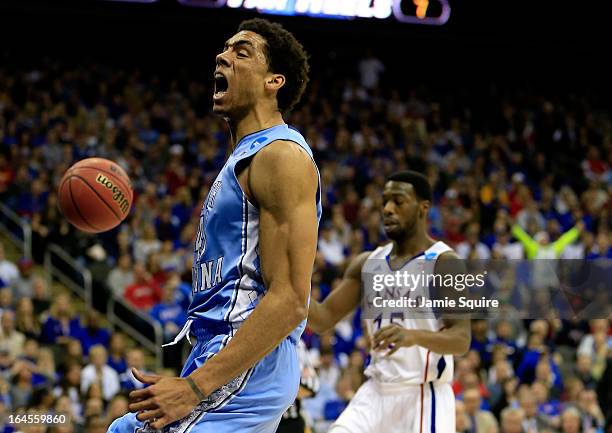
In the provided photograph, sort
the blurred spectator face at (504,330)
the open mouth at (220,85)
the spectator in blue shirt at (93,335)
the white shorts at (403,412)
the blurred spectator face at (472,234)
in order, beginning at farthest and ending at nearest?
the blurred spectator face at (472,234)
the blurred spectator face at (504,330)
the spectator in blue shirt at (93,335)
the white shorts at (403,412)
the open mouth at (220,85)

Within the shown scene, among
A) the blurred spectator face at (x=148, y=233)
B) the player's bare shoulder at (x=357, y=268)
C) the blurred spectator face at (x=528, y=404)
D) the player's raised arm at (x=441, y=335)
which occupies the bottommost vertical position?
the blurred spectator face at (x=528, y=404)

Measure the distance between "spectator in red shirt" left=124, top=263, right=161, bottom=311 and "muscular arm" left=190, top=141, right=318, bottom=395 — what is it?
771 cm

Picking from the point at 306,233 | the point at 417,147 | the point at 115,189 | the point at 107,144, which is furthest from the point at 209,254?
the point at 417,147

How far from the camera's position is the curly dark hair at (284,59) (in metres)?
2.79

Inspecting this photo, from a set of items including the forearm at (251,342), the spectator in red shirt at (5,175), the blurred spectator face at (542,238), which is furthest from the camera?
the blurred spectator face at (542,238)

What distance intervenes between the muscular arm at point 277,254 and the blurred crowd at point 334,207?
3953 mm

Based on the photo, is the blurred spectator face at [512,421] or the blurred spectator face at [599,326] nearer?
the blurred spectator face at [512,421]

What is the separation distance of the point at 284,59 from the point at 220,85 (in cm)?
20

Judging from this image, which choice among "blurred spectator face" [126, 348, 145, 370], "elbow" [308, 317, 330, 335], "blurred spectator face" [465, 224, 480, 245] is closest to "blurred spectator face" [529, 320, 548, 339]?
"blurred spectator face" [465, 224, 480, 245]

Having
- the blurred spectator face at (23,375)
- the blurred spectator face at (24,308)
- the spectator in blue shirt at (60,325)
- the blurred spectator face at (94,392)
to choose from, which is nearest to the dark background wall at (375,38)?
the spectator in blue shirt at (60,325)

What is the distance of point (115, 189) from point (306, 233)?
1970 mm

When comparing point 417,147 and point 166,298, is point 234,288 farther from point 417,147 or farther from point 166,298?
point 417,147

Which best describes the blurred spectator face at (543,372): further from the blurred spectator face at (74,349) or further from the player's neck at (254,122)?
the player's neck at (254,122)

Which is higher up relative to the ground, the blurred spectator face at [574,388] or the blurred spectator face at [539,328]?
the blurred spectator face at [539,328]
